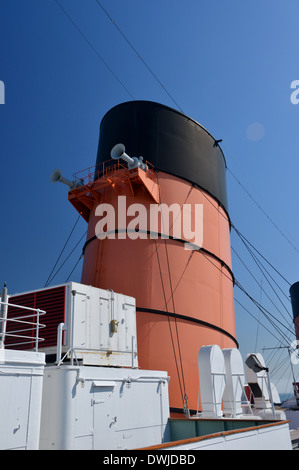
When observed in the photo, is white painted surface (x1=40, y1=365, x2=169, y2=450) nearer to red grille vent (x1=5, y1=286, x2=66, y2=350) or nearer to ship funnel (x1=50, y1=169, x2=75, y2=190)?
red grille vent (x1=5, y1=286, x2=66, y2=350)

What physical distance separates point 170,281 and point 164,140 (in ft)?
18.8

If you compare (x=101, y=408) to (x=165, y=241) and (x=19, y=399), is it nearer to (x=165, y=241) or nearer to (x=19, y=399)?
(x=19, y=399)

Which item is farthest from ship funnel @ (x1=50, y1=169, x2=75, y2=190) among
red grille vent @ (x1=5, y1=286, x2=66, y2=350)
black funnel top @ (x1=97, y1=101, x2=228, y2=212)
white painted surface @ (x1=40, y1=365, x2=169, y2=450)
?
white painted surface @ (x1=40, y1=365, x2=169, y2=450)

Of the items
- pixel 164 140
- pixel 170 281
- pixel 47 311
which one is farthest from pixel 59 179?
pixel 47 311

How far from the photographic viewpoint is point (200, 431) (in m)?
9.55

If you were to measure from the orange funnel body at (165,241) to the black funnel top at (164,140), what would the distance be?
0.04 metres

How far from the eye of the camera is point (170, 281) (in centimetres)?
1266

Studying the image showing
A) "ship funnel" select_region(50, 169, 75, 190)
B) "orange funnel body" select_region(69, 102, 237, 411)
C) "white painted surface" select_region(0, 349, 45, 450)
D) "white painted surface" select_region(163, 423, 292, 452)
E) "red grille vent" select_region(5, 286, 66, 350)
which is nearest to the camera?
"white painted surface" select_region(0, 349, 45, 450)

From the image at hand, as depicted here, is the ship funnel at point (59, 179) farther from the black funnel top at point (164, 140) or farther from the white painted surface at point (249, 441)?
the white painted surface at point (249, 441)

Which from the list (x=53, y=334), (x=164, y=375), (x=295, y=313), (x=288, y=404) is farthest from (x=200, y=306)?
(x=295, y=313)

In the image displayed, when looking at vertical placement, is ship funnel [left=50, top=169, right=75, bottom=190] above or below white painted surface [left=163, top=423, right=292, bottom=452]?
above

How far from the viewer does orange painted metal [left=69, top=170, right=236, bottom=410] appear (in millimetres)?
11711

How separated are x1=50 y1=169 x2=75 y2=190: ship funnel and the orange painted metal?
460 mm

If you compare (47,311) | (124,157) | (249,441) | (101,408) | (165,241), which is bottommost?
(249,441)
